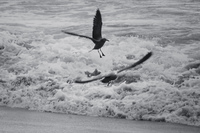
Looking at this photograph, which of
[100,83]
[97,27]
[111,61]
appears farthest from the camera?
[111,61]

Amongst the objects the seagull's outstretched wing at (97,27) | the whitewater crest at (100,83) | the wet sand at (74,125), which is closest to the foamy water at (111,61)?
the whitewater crest at (100,83)

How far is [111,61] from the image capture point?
35.9 feet

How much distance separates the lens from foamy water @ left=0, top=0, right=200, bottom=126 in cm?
782

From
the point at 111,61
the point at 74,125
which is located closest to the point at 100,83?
the point at 111,61

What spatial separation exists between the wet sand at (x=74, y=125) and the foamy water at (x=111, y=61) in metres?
0.33

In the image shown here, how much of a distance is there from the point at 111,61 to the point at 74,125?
4341 millimetres

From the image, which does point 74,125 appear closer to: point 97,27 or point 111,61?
point 97,27

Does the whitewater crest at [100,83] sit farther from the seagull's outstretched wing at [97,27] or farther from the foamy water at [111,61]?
the seagull's outstretched wing at [97,27]

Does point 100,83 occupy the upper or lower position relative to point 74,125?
upper

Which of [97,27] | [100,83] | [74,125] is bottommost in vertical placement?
[74,125]

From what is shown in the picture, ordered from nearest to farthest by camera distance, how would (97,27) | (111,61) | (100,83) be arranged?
(97,27) < (100,83) < (111,61)

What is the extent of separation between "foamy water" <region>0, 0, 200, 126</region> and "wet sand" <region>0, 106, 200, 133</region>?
0.33 meters

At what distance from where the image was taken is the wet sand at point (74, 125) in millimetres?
6520

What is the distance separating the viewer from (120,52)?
11.4 m
